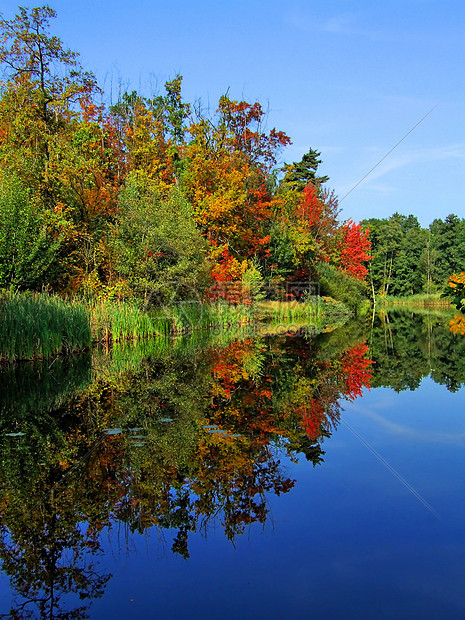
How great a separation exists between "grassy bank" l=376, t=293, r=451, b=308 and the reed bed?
149 ft

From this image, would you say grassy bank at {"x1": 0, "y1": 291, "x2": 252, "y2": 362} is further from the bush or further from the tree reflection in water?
the bush

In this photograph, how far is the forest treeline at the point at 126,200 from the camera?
1692 centimetres

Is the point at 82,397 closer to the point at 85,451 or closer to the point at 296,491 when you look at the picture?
the point at 85,451

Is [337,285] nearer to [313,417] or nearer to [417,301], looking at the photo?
[417,301]

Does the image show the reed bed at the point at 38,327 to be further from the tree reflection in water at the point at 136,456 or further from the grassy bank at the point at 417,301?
the grassy bank at the point at 417,301

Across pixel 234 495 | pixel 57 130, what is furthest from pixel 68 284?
pixel 234 495

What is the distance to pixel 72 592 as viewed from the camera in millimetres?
2816

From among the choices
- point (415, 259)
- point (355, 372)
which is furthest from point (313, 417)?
point (415, 259)

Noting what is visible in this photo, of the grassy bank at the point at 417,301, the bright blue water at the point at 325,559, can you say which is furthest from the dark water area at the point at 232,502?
the grassy bank at the point at 417,301

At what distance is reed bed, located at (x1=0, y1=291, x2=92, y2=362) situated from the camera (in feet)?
36.7

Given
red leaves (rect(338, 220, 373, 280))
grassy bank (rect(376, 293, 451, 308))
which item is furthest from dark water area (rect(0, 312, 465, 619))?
grassy bank (rect(376, 293, 451, 308))

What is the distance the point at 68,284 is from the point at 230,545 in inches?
627

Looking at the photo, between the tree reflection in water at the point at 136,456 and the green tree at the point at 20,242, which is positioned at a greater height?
the green tree at the point at 20,242

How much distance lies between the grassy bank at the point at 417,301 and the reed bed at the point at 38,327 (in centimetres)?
4527
